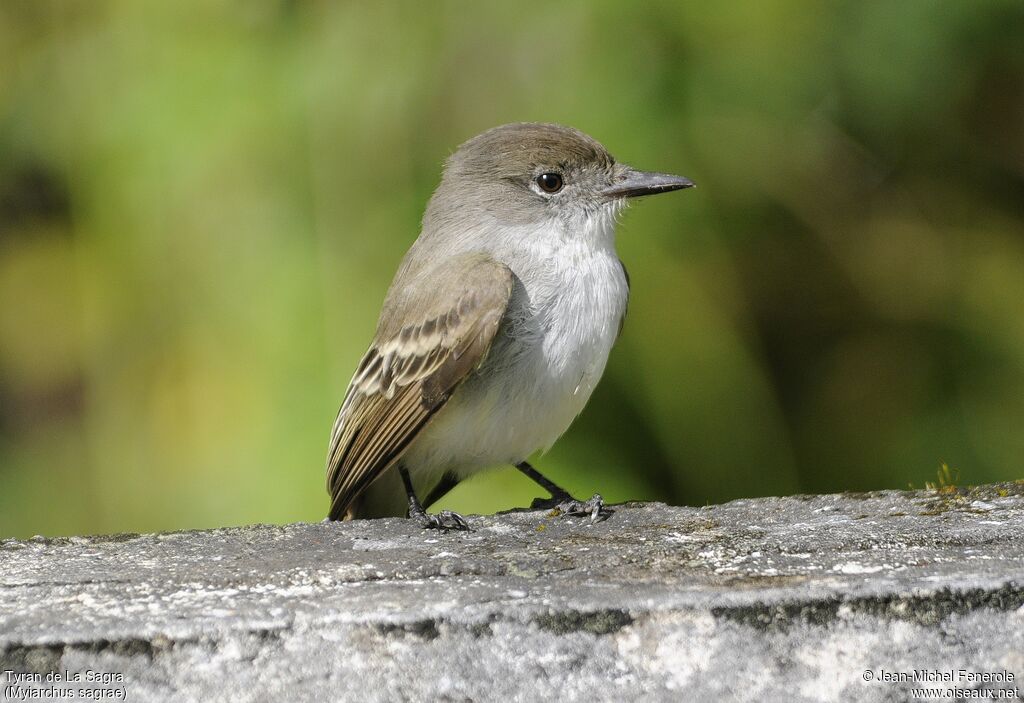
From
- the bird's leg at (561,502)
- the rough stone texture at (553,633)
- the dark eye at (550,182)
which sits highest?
the dark eye at (550,182)

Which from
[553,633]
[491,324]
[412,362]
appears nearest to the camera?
[553,633]

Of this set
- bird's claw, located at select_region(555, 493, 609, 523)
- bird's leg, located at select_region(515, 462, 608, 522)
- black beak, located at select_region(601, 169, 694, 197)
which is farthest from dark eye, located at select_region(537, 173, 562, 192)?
bird's claw, located at select_region(555, 493, 609, 523)

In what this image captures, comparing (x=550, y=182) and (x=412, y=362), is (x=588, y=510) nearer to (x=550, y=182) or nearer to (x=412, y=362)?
(x=412, y=362)

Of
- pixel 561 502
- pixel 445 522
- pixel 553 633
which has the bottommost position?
pixel 561 502

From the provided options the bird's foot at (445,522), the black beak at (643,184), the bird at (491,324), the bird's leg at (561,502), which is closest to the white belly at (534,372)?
the bird at (491,324)

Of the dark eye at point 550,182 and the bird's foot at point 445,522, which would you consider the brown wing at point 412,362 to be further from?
the bird's foot at point 445,522

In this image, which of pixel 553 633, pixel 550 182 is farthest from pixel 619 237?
pixel 553 633

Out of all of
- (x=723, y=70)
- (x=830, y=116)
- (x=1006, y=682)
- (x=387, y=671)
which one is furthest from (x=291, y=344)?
(x=1006, y=682)
